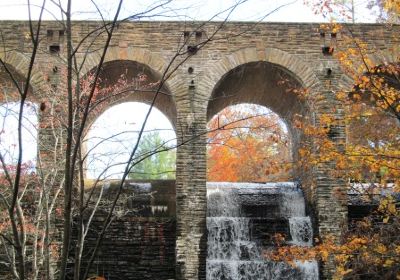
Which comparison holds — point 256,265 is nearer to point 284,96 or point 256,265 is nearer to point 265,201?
point 265,201

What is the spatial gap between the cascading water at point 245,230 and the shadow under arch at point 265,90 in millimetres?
1761

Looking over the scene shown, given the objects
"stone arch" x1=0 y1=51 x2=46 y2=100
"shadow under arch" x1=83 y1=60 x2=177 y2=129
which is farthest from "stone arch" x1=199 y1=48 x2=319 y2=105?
"stone arch" x1=0 y1=51 x2=46 y2=100

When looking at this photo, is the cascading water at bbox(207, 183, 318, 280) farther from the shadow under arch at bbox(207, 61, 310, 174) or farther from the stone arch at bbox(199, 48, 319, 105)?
the stone arch at bbox(199, 48, 319, 105)

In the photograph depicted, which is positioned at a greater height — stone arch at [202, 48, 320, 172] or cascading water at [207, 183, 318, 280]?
stone arch at [202, 48, 320, 172]

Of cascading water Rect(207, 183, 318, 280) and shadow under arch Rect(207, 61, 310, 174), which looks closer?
cascading water Rect(207, 183, 318, 280)

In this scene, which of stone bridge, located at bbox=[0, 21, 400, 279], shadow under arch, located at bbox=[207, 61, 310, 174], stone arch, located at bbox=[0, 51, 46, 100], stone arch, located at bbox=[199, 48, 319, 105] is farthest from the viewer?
shadow under arch, located at bbox=[207, 61, 310, 174]

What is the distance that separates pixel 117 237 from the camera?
12.4m

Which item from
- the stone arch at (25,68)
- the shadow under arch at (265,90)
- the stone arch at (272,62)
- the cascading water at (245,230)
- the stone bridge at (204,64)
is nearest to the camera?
the cascading water at (245,230)

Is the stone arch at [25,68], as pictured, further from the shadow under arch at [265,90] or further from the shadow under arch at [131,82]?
the shadow under arch at [265,90]

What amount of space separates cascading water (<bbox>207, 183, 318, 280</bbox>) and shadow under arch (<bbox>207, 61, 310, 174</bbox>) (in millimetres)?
1761

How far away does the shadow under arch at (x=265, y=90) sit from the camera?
13.2 m

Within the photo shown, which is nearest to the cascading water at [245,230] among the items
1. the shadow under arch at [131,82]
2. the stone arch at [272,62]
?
the shadow under arch at [131,82]

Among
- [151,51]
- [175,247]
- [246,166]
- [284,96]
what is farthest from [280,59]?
[246,166]

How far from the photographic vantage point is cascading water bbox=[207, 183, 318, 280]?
38.2 feet
